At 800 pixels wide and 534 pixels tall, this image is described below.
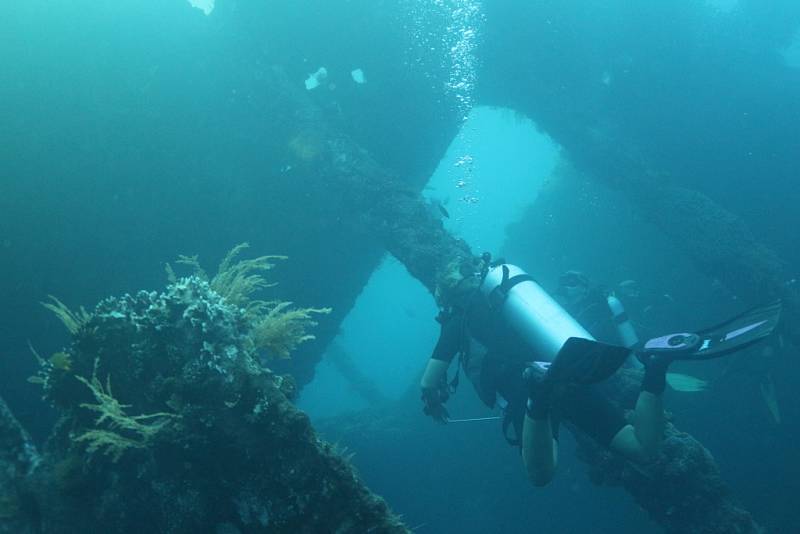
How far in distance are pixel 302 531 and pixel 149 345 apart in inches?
61.7

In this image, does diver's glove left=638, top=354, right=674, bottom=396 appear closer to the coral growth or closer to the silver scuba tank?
the silver scuba tank

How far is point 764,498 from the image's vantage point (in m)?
11.0

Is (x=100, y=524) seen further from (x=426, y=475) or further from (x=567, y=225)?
(x=567, y=225)

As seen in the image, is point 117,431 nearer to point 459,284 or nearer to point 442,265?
point 459,284

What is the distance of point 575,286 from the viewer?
9.91 m

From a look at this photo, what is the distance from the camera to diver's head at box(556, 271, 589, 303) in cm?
985

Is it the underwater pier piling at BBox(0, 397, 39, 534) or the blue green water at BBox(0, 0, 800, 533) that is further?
the blue green water at BBox(0, 0, 800, 533)

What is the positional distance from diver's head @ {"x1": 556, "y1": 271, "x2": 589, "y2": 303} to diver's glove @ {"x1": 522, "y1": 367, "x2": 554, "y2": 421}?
20.1ft

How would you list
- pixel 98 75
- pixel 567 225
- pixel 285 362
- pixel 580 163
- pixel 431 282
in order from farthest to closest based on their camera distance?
pixel 567 225, pixel 580 163, pixel 285 362, pixel 431 282, pixel 98 75

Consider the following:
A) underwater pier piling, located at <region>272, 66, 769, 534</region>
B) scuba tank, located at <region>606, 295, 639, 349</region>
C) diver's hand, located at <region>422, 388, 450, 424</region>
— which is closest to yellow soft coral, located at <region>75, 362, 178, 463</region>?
diver's hand, located at <region>422, 388, 450, 424</region>

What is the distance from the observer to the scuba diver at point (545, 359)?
13.6ft

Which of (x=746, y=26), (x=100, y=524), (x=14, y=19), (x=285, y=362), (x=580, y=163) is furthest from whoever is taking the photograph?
(x=746, y=26)

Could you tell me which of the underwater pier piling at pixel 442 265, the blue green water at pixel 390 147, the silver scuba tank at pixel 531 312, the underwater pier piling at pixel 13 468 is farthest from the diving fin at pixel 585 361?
the blue green water at pixel 390 147

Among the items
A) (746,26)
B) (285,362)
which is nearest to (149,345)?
(285,362)
